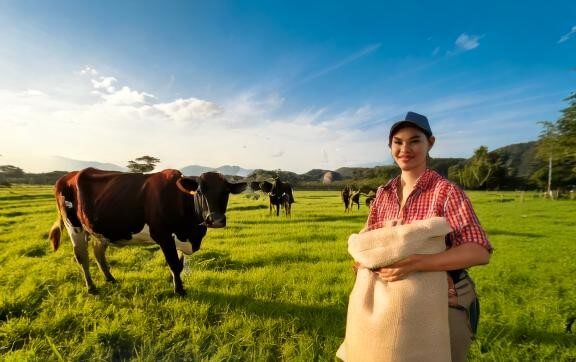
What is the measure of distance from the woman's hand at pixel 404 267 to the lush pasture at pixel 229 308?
2183mm

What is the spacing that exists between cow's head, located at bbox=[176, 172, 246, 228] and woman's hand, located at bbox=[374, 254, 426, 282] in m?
3.24

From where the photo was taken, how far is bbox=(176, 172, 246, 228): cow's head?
15.1 ft

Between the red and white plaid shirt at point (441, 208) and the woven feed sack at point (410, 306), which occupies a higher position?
the red and white plaid shirt at point (441, 208)

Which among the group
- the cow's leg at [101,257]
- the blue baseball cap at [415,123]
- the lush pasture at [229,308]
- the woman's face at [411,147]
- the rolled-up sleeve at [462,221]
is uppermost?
the blue baseball cap at [415,123]

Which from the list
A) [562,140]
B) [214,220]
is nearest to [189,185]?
[214,220]

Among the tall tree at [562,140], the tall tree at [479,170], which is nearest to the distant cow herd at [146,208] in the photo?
the tall tree at [562,140]

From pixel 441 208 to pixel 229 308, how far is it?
366cm

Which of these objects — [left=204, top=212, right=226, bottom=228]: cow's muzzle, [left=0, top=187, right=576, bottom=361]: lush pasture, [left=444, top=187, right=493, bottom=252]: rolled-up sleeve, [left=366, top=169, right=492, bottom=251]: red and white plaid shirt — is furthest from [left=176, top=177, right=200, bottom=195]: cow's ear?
[left=444, top=187, right=493, bottom=252]: rolled-up sleeve

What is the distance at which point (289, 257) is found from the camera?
7762 mm

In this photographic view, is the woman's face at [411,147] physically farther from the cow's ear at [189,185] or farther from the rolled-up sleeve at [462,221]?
the cow's ear at [189,185]

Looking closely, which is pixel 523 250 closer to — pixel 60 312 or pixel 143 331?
pixel 143 331

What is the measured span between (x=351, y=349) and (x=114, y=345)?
10.4 ft

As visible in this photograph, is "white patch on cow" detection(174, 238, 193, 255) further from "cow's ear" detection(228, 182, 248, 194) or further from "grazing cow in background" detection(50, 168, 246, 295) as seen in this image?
"cow's ear" detection(228, 182, 248, 194)

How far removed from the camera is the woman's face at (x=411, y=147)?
1.95 meters
